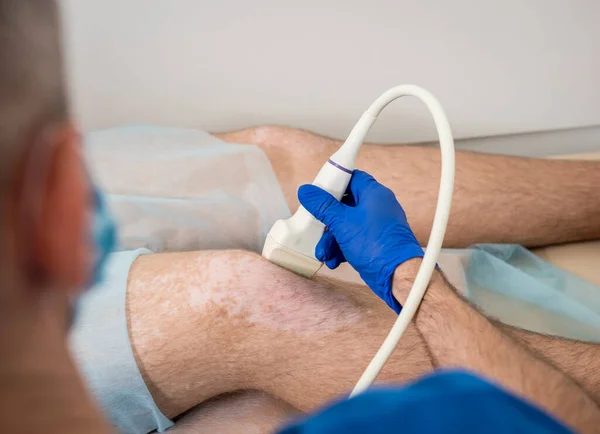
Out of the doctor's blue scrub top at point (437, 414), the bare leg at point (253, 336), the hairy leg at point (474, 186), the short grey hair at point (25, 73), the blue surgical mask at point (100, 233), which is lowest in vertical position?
the bare leg at point (253, 336)

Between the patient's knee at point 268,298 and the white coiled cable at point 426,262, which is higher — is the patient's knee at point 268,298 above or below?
below

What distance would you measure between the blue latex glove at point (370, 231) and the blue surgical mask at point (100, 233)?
45 centimetres

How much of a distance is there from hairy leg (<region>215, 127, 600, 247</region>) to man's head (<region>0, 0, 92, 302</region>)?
0.76 m

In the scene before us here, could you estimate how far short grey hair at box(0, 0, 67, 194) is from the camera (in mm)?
297

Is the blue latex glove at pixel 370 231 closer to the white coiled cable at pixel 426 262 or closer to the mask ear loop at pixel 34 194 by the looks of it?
the white coiled cable at pixel 426 262

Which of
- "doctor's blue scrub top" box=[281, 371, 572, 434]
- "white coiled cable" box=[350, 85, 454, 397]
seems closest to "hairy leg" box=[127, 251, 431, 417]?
"white coiled cable" box=[350, 85, 454, 397]

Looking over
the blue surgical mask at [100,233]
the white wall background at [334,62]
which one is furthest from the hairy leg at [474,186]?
the blue surgical mask at [100,233]

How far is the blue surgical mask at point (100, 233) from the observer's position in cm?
35

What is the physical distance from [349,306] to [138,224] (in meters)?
0.41

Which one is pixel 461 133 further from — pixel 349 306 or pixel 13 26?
pixel 13 26

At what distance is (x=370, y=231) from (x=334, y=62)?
2.01 feet

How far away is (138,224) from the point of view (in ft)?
3.27

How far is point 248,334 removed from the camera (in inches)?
33.6

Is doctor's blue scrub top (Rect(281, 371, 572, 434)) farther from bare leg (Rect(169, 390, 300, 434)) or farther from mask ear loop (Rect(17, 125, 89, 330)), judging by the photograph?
bare leg (Rect(169, 390, 300, 434))
